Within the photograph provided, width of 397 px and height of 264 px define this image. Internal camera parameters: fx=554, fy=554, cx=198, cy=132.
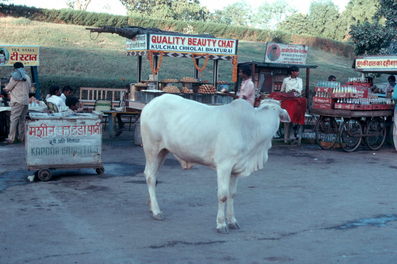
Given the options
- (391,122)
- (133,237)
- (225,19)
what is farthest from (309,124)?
(225,19)

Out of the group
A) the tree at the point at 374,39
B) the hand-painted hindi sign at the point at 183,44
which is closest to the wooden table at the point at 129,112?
the hand-painted hindi sign at the point at 183,44

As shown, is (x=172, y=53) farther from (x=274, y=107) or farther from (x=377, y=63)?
(x=274, y=107)

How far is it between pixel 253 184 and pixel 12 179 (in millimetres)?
4048

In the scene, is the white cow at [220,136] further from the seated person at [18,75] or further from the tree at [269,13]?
the tree at [269,13]

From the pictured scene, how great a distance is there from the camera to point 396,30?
24.0 metres

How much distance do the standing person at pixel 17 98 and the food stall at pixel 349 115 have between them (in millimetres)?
7027

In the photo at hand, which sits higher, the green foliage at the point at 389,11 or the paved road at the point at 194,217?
the green foliage at the point at 389,11

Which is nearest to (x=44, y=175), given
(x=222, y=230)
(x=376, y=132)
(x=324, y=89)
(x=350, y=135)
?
(x=222, y=230)

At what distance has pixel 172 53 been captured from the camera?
15.7 meters

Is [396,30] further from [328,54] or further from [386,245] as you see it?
[328,54]

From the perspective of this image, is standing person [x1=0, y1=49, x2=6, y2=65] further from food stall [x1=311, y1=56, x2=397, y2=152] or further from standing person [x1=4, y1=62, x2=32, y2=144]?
food stall [x1=311, y1=56, x2=397, y2=152]

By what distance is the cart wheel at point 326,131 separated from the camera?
13.8 meters

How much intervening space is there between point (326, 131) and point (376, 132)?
1.35m

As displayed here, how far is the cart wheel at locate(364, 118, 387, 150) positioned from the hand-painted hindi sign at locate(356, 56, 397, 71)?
6.32 feet
